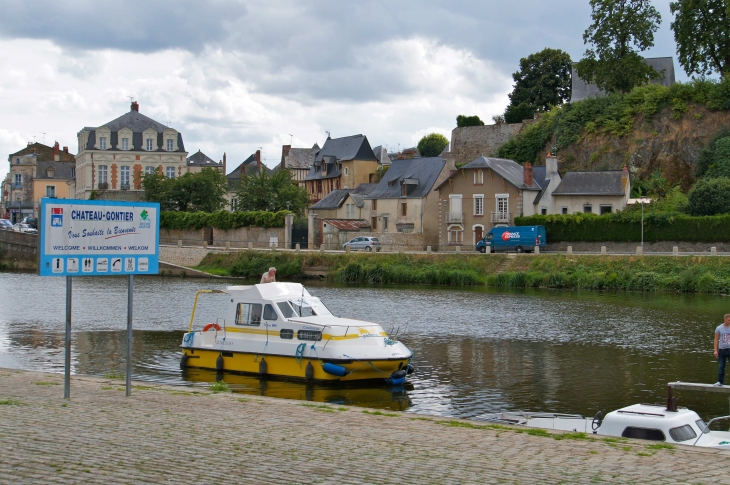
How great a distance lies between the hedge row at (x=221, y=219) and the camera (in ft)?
238

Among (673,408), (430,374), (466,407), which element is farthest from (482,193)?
(673,408)

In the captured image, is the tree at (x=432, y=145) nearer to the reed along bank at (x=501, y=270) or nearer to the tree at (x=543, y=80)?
the tree at (x=543, y=80)

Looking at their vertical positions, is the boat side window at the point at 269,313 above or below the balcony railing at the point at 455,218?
below

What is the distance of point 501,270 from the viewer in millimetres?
54219

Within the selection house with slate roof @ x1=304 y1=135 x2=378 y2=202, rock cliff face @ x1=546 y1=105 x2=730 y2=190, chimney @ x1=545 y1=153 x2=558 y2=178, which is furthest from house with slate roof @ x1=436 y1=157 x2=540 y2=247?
house with slate roof @ x1=304 y1=135 x2=378 y2=202

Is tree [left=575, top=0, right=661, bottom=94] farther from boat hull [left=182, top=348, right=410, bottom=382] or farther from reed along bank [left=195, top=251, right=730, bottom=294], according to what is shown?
boat hull [left=182, top=348, right=410, bottom=382]

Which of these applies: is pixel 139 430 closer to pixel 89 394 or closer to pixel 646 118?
pixel 89 394

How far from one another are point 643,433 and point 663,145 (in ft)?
197

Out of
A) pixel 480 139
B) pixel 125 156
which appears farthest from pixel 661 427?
pixel 125 156

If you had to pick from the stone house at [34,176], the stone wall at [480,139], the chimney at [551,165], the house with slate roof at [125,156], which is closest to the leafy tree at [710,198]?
the chimney at [551,165]

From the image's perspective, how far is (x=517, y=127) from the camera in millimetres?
82000

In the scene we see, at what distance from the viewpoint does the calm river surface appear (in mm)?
19031

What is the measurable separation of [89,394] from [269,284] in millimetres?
7938

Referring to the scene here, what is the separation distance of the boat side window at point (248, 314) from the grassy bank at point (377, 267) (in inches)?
1298
